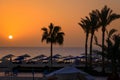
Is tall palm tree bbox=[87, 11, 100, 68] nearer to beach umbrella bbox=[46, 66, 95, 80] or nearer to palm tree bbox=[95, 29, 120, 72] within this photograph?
palm tree bbox=[95, 29, 120, 72]

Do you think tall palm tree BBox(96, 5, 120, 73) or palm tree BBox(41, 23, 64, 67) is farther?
palm tree BBox(41, 23, 64, 67)

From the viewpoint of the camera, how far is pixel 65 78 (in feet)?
82.1

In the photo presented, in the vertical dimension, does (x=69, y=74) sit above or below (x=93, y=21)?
below

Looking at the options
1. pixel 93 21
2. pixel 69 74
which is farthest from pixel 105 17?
pixel 69 74

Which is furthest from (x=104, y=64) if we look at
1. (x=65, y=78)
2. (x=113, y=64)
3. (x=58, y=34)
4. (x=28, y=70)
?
(x=65, y=78)

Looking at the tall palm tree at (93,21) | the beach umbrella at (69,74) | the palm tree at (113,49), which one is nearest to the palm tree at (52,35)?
the tall palm tree at (93,21)

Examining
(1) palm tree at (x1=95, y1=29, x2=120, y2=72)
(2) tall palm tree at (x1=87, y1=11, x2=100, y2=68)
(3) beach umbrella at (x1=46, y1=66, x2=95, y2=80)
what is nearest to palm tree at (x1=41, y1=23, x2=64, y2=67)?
(2) tall palm tree at (x1=87, y1=11, x2=100, y2=68)

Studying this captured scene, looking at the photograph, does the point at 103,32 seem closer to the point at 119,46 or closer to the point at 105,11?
the point at 105,11

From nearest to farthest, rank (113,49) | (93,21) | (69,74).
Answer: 1. (69,74)
2. (113,49)
3. (93,21)

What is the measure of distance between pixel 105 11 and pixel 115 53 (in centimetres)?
884

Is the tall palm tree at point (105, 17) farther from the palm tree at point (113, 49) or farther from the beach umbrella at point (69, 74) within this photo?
the beach umbrella at point (69, 74)

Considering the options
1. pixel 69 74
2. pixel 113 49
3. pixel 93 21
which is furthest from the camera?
pixel 93 21

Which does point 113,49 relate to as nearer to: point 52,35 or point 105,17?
point 105,17

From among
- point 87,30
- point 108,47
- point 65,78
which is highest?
point 87,30
